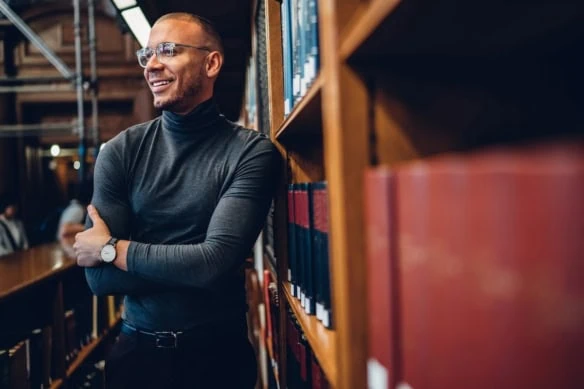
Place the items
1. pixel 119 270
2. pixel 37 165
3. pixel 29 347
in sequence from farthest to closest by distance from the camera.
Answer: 1. pixel 37 165
2. pixel 29 347
3. pixel 119 270

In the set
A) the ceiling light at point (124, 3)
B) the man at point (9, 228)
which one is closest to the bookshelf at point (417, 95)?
the ceiling light at point (124, 3)

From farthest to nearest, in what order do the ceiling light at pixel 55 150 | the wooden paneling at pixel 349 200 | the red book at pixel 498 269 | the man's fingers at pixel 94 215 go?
the ceiling light at pixel 55 150
the man's fingers at pixel 94 215
the wooden paneling at pixel 349 200
the red book at pixel 498 269

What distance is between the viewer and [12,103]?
5918 millimetres

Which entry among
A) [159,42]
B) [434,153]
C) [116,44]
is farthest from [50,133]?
[434,153]

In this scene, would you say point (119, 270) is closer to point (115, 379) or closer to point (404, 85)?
point (115, 379)

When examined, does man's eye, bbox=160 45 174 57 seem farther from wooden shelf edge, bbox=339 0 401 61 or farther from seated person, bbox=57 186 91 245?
seated person, bbox=57 186 91 245

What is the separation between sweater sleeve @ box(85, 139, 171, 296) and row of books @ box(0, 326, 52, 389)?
83 centimetres

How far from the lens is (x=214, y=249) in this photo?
122 cm

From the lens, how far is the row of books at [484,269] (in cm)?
31

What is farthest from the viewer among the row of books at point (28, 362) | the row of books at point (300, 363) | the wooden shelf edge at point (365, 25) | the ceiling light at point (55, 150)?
the ceiling light at point (55, 150)

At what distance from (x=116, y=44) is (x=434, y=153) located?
5.69 meters

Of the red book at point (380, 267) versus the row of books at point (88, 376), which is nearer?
the red book at point (380, 267)

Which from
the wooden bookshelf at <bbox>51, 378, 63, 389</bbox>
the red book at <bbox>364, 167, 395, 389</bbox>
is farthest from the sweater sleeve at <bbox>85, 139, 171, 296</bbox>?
the wooden bookshelf at <bbox>51, 378, 63, 389</bbox>

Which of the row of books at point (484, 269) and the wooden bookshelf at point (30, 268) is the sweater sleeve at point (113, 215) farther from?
the row of books at point (484, 269)
